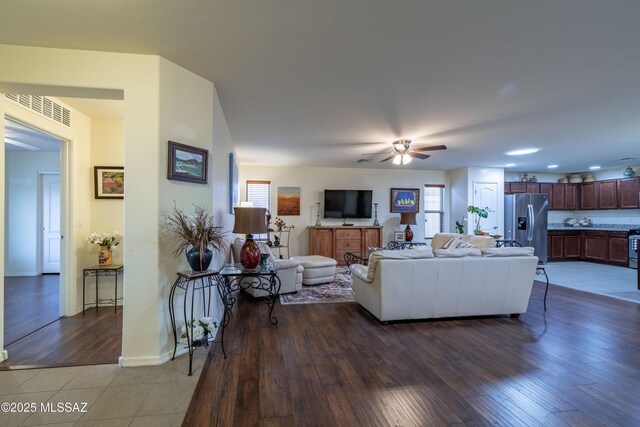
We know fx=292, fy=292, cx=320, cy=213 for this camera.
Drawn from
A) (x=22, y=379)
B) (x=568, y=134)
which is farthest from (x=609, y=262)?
(x=22, y=379)

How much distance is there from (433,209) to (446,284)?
5207 mm

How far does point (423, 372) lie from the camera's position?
232 cm

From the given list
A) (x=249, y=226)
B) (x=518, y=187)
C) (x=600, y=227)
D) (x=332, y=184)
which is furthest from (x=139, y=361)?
(x=600, y=227)

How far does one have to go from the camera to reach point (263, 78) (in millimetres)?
2771

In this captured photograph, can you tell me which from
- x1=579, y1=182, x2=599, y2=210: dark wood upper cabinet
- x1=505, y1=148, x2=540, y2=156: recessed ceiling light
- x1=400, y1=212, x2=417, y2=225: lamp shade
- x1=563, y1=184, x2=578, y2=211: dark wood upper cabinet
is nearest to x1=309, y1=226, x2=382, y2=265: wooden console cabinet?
x1=400, y1=212, x2=417, y2=225: lamp shade

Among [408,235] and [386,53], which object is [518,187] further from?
[386,53]

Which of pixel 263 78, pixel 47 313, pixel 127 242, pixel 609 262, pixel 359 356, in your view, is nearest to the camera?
pixel 127 242

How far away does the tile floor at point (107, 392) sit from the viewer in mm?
1766

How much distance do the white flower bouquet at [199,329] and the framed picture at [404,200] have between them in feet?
20.2

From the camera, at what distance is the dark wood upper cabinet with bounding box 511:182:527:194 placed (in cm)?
798

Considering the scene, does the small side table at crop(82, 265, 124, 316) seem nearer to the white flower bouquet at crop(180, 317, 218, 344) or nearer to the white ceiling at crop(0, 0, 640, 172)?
the white flower bouquet at crop(180, 317, 218, 344)

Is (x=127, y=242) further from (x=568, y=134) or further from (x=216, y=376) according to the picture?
(x=568, y=134)

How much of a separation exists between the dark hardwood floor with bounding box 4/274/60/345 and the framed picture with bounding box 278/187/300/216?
444 centimetres

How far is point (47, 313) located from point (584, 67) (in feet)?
20.4
